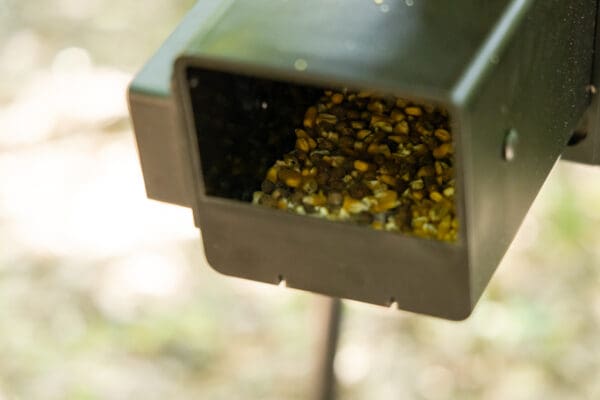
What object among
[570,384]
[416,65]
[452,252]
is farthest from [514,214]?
[570,384]

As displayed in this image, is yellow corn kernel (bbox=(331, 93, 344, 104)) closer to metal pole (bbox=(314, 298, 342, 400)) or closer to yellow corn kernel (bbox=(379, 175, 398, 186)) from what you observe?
yellow corn kernel (bbox=(379, 175, 398, 186))

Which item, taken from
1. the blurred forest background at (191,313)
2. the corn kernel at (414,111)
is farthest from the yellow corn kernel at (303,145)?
the blurred forest background at (191,313)

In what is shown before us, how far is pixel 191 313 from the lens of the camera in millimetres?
2914

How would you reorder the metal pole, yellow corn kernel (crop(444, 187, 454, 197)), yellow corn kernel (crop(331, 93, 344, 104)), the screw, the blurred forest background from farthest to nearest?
the blurred forest background < the metal pole < yellow corn kernel (crop(331, 93, 344, 104)) < yellow corn kernel (crop(444, 187, 454, 197)) < the screw

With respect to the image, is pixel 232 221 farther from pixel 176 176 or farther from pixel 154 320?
pixel 154 320

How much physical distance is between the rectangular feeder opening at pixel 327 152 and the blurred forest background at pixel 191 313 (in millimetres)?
1598

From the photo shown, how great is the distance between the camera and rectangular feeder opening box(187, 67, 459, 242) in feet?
3.74

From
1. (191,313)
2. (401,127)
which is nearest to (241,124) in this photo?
(401,127)

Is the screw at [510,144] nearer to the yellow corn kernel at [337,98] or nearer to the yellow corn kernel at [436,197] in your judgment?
the yellow corn kernel at [436,197]

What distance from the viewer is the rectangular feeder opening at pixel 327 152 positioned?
1.14 metres

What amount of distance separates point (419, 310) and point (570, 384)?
174 centimetres

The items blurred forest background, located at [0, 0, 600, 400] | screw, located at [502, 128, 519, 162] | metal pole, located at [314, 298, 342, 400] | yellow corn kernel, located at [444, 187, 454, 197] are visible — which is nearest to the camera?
screw, located at [502, 128, 519, 162]

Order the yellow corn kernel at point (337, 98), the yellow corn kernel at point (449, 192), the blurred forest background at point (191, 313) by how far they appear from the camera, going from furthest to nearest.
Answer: the blurred forest background at point (191, 313), the yellow corn kernel at point (337, 98), the yellow corn kernel at point (449, 192)

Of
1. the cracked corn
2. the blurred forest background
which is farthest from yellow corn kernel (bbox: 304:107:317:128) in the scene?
the blurred forest background
